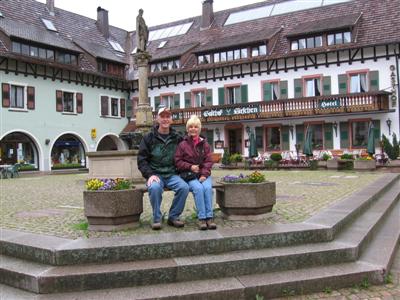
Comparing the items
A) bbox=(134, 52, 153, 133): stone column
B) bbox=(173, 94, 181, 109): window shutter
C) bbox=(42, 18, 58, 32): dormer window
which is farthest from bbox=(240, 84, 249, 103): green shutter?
bbox=(134, 52, 153, 133): stone column

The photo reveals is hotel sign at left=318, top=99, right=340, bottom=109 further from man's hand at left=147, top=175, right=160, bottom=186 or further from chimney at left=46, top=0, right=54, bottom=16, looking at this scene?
man's hand at left=147, top=175, right=160, bottom=186

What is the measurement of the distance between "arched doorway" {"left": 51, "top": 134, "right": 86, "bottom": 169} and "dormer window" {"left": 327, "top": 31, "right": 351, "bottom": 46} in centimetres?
1933

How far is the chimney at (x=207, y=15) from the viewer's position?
3881 cm

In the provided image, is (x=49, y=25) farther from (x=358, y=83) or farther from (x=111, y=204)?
(x=111, y=204)

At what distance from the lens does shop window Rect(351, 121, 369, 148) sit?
28234 mm

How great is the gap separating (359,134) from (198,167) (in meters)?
24.5

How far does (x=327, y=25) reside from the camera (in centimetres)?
2973

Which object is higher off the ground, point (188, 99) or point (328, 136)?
point (188, 99)

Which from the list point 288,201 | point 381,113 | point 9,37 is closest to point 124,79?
point 9,37

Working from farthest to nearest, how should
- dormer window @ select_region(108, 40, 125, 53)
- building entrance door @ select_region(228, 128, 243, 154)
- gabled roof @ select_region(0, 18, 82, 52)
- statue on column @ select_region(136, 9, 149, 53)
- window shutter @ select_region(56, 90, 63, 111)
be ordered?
dormer window @ select_region(108, 40, 125, 53) → building entrance door @ select_region(228, 128, 243, 154) → window shutter @ select_region(56, 90, 63, 111) → gabled roof @ select_region(0, 18, 82, 52) → statue on column @ select_region(136, 9, 149, 53)

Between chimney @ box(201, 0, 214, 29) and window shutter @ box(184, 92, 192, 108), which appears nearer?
window shutter @ box(184, 92, 192, 108)

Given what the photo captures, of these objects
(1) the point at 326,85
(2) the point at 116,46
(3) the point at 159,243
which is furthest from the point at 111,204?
(2) the point at 116,46

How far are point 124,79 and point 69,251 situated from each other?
33120mm

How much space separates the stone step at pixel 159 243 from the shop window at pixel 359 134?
77.9 feet
